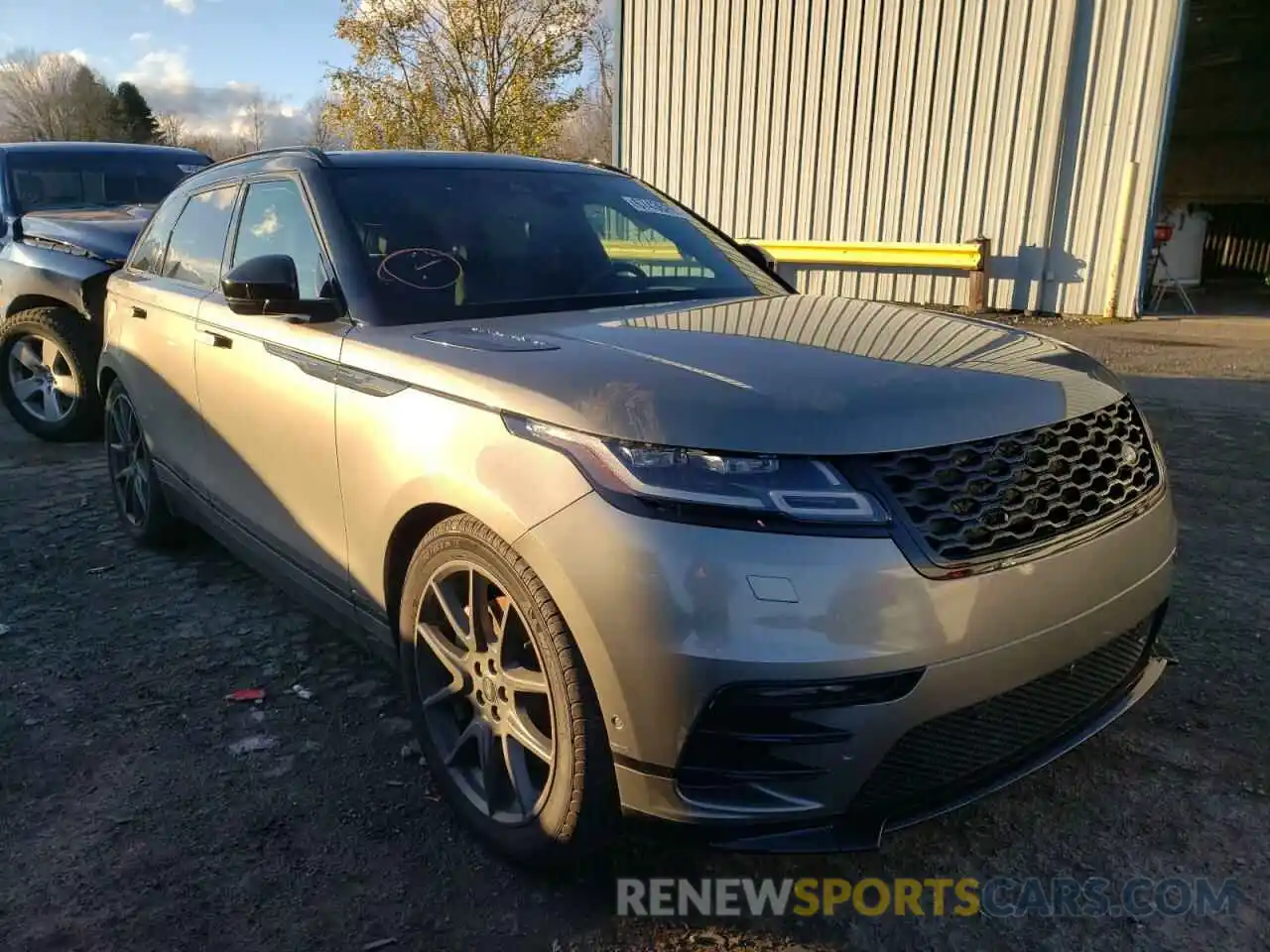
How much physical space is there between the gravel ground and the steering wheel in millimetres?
1509

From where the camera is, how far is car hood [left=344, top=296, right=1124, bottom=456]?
1859 millimetres

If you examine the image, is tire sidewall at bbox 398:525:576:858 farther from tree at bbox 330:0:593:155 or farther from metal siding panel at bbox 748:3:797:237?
tree at bbox 330:0:593:155

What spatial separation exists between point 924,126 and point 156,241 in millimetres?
9984

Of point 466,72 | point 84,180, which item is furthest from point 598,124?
point 84,180

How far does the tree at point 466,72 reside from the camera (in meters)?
23.5

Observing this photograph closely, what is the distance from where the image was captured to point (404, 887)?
2.22 meters

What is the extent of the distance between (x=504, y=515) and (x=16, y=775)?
1807 mm

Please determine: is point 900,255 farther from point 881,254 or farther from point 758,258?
point 758,258

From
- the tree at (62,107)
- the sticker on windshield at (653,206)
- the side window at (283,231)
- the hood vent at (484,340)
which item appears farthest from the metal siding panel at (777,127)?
the tree at (62,107)

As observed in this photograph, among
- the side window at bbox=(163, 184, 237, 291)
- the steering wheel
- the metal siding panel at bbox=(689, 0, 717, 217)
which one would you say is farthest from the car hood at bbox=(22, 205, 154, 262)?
the metal siding panel at bbox=(689, 0, 717, 217)

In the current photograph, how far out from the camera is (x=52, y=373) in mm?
6195

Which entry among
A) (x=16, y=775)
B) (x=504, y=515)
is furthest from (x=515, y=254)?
(x=16, y=775)

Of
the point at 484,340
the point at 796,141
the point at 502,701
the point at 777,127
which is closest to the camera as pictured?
the point at 502,701

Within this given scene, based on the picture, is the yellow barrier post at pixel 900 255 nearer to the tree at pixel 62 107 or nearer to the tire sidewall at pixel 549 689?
the tire sidewall at pixel 549 689
